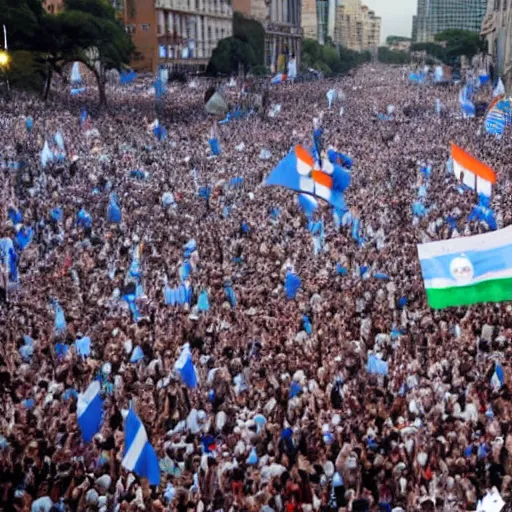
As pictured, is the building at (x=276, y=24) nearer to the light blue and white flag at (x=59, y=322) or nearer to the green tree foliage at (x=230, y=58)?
the green tree foliage at (x=230, y=58)

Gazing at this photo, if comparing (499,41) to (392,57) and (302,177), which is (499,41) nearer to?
(302,177)

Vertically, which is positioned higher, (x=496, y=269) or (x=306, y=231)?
(x=496, y=269)

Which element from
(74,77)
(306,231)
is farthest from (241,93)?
(306,231)

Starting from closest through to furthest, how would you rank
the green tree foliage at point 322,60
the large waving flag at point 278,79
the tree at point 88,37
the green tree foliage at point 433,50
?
1. the tree at point 88,37
2. the large waving flag at point 278,79
3. the green tree foliage at point 322,60
4. the green tree foliage at point 433,50

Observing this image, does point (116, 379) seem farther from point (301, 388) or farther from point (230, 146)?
point (230, 146)

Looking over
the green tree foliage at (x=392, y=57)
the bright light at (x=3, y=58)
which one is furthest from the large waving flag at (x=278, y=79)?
the green tree foliage at (x=392, y=57)
